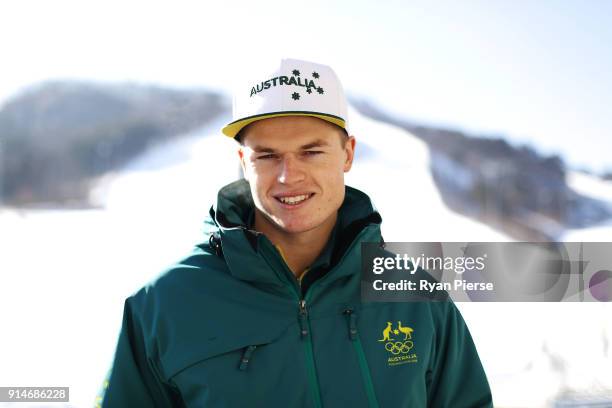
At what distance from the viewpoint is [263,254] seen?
198 centimetres

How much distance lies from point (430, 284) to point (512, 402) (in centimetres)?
712

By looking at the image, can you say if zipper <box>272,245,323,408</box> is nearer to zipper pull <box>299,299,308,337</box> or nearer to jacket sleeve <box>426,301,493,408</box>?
zipper pull <box>299,299,308,337</box>

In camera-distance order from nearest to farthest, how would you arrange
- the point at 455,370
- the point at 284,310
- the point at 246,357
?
the point at 246,357, the point at 284,310, the point at 455,370

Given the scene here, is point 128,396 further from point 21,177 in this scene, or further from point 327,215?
point 21,177

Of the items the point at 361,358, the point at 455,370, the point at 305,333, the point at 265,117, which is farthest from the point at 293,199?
the point at 455,370

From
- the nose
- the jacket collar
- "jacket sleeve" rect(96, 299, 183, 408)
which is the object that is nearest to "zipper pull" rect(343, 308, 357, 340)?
the jacket collar

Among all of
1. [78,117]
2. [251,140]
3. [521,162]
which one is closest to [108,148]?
[78,117]

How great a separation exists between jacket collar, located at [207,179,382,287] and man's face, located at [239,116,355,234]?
0.37 feet

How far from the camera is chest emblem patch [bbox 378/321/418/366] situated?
1.96 meters

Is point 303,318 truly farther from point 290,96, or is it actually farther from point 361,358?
point 290,96

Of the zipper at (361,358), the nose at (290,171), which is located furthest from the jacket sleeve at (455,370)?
the nose at (290,171)

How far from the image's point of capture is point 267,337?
6.15 ft

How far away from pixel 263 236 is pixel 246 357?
40cm

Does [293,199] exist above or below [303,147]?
below
